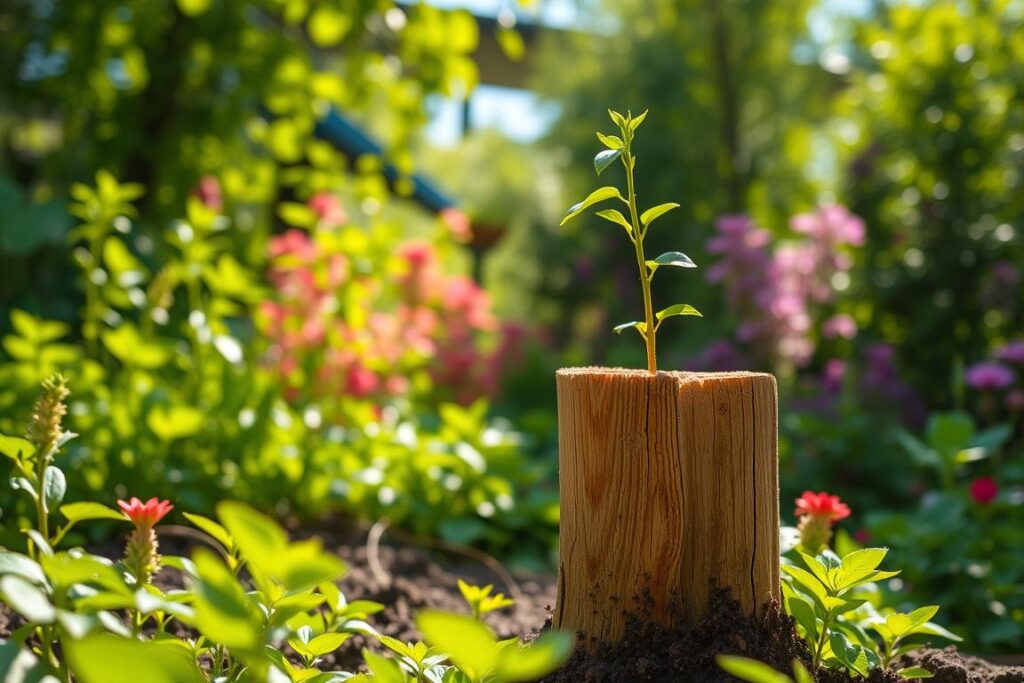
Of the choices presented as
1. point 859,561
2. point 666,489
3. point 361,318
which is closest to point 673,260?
point 666,489

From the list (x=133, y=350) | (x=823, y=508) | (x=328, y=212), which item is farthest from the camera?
(x=328, y=212)

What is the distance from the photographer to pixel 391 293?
3.93 metres

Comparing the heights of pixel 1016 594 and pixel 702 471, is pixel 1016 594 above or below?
below

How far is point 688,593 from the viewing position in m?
1.09

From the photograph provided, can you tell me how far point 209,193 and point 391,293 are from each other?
849 millimetres

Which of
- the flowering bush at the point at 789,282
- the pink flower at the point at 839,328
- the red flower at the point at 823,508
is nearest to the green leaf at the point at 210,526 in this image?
the red flower at the point at 823,508

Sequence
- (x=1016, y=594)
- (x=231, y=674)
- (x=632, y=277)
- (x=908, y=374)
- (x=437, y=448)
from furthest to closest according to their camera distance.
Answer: (x=632, y=277)
(x=908, y=374)
(x=437, y=448)
(x=1016, y=594)
(x=231, y=674)

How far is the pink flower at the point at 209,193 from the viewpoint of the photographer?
3.43m

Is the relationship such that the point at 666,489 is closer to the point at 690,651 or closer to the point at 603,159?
the point at 690,651

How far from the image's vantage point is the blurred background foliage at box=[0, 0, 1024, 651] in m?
2.13

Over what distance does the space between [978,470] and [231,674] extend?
2.65 meters

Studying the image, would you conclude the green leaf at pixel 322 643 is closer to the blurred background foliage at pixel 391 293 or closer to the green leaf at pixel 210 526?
the green leaf at pixel 210 526

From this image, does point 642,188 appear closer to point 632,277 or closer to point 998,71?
point 632,277

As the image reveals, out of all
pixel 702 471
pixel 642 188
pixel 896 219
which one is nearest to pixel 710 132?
pixel 642 188
